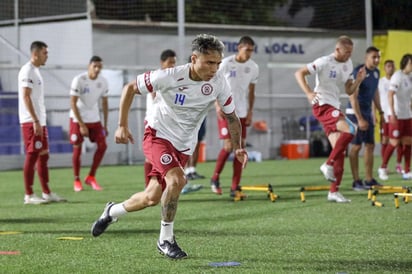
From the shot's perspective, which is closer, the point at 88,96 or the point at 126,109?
the point at 126,109

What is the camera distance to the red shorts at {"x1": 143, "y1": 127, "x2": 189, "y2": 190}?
6887 mm

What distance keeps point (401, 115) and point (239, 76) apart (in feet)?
15.5

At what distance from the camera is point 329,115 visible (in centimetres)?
1151

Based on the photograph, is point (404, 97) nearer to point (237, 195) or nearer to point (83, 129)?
point (237, 195)

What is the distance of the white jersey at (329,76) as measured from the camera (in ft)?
38.0

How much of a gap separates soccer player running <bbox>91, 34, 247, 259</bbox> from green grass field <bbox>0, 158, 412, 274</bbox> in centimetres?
35

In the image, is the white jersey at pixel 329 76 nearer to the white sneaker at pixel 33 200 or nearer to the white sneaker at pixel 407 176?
the white sneaker at pixel 407 176

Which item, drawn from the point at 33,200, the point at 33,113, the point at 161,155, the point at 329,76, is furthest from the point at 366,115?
the point at 161,155

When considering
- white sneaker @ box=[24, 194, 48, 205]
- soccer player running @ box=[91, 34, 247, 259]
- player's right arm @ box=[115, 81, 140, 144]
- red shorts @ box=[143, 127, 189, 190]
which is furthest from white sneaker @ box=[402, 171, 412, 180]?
player's right arm @ box=[115, 81, 140, 144]

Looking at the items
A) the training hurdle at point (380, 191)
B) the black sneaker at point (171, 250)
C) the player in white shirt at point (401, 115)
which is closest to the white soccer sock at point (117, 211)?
the black sneaker at point (171, 250)

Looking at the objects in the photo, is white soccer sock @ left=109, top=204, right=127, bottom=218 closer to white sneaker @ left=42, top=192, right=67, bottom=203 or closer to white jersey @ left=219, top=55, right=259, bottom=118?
white sneaker @ left=42, top=192, right=67, bottom=203

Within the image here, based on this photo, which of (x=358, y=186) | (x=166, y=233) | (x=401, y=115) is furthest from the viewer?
(x=401, y=115)

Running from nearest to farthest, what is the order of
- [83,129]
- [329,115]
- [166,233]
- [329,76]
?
[166,233] → [329,115] → [329,76] → [83,129]

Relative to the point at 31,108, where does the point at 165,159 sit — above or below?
below
